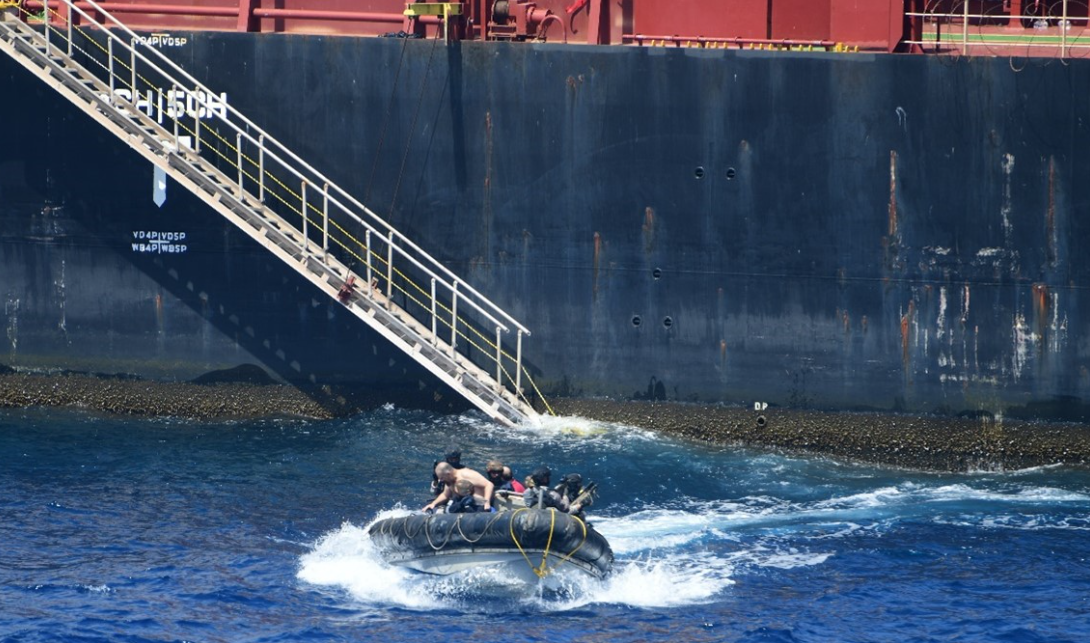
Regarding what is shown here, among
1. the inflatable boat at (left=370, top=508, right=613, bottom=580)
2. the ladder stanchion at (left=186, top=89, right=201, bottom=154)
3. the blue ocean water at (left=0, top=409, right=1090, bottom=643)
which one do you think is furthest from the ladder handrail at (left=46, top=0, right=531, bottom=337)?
the inflatable boat at (left=370, top=508, right=613, bottom=580)

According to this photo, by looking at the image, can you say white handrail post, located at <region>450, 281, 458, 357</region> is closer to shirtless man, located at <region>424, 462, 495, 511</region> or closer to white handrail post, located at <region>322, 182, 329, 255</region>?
Result: white handrail post, located at <region>322, 182, 329, 255</region>

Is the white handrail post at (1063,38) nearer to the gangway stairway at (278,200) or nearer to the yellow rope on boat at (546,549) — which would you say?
the gangway stairway at (278,200)

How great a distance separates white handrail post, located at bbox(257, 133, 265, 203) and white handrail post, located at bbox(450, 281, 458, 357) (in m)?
3.39

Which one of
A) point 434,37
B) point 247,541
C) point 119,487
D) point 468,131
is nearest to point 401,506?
point 247,541

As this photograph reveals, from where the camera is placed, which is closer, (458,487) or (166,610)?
(166,610)

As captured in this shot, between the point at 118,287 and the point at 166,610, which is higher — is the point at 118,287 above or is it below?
above

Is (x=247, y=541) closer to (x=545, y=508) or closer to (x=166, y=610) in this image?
(x=166, y=610)

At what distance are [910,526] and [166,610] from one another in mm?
9857

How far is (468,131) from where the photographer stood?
2519 centimetres

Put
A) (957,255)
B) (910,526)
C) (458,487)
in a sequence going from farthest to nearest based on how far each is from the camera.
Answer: (957,255)
(910,526)
(458,487)

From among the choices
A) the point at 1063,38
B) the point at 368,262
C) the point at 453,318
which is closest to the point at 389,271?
the point at 368,262

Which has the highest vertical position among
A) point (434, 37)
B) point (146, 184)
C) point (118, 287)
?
point (434, 37)

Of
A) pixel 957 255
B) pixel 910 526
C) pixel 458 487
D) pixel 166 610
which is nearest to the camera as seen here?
pixel 166 610

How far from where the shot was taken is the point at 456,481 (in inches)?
768
